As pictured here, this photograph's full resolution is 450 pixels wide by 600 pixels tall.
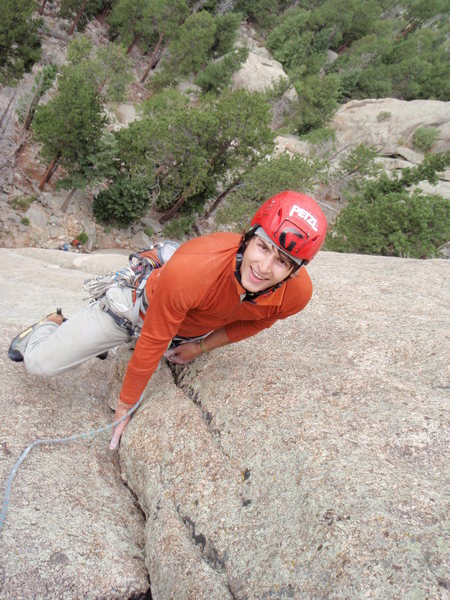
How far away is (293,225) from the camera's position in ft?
8.75

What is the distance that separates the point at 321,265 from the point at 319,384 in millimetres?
4756

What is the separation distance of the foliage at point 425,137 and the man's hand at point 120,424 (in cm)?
5949

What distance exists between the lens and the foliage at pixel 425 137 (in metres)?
49.5

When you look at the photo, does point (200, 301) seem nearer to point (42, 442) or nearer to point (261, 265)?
point (261, 265)

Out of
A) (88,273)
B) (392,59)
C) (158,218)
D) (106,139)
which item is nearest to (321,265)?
(88,273)

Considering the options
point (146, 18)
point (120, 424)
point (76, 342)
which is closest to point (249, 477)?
point (120, 424)

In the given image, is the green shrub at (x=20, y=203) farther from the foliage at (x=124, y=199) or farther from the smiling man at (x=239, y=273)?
the smiling man at (x=239, y=273)

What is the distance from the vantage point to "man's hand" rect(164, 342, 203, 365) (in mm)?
4301

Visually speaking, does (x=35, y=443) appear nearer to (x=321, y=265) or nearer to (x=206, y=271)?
(x=206, y=271)

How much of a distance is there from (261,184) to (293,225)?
25.2 metres

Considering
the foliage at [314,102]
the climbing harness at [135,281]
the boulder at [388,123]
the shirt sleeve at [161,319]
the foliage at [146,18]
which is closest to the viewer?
the shirt sleeve at [161,319]

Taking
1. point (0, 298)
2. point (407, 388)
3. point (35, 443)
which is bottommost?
point (0, 298)

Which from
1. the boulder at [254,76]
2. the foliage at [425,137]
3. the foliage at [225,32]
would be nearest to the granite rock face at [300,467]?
the boulder at [254,76]

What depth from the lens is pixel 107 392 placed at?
4875 millimetres
